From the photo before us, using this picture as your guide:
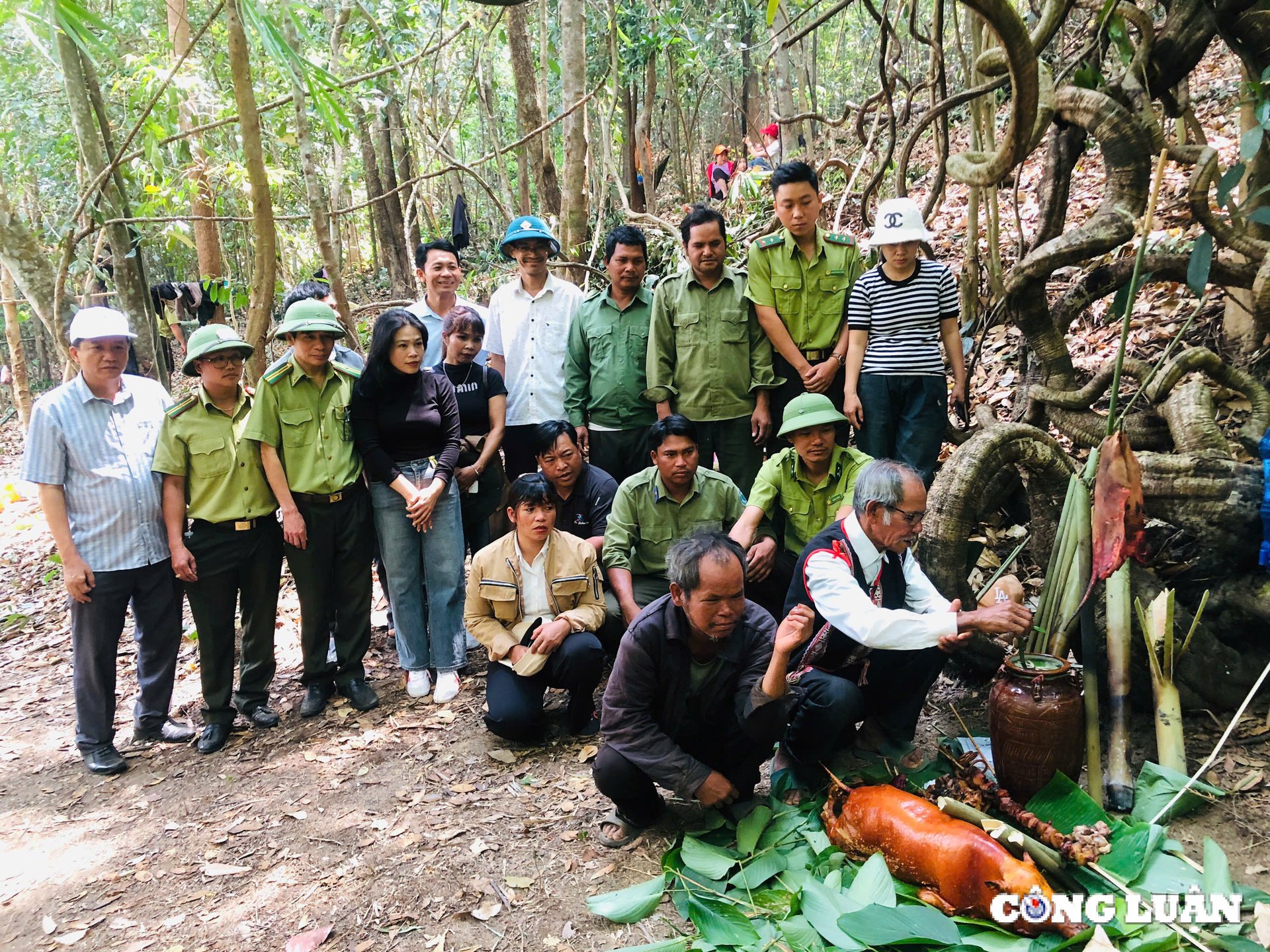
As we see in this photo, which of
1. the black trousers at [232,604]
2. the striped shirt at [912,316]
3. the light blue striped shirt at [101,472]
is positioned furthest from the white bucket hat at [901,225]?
the light blue striped shirt at [101,472]

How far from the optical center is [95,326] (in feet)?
12.7

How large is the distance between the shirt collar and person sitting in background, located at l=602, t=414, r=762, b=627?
3.29 ft

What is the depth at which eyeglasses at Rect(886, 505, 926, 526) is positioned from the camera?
301cm

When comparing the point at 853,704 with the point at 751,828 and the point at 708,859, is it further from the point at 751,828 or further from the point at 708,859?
the point at 708,859

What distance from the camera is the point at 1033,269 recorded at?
4145mm

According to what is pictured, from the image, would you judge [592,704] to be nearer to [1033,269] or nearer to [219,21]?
[1033,269]

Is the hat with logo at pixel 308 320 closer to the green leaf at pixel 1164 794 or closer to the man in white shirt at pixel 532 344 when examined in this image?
the man in white shirt at pixel 532 344

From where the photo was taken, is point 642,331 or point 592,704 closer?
point 592,704

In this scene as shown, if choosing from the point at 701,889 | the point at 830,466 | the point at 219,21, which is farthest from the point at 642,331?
the point at 219,21

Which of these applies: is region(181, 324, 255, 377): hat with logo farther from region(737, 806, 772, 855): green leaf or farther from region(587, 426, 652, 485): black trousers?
region(737, 806, 772, 855): green leaf

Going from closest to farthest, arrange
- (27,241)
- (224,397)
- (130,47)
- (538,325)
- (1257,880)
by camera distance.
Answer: (1257,880) < (224,397) < (538,325) < (27,241) < (130,47)

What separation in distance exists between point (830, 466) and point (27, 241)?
5.73m

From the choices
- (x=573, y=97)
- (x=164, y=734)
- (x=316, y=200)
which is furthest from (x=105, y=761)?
(x=573, y=97)

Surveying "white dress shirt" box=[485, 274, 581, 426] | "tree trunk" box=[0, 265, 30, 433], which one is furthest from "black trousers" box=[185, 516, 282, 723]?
"tree trunk" box=[0, 265, 30, 433]
